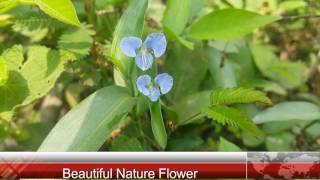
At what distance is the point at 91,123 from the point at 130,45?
0.51 feet

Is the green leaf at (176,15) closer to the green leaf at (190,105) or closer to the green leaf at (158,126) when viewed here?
the green leaf at (190,105)

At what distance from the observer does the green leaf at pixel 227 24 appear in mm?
1218

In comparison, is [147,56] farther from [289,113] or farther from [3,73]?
[289,113]

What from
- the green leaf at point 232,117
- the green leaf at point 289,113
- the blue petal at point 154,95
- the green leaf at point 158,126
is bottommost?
the green leaf at point 289,113

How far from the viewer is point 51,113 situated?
1503mm

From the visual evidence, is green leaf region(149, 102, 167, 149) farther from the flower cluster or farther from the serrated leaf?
the serrated leaf

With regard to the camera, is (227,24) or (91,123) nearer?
(91,123)

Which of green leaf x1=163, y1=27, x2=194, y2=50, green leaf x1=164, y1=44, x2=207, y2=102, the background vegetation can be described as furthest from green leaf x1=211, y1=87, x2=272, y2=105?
green leaf x1=164, y1=44, x2=207, y2=102

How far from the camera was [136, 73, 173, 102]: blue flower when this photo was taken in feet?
3.25

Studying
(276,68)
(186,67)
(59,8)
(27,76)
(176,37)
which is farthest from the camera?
(276,68)

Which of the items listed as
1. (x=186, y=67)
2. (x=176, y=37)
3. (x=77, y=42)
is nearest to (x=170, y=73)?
(x=186, y=67)

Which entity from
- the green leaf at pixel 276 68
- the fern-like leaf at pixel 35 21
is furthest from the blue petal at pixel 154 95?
the green leaf at pixel 276 68

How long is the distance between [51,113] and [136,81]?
1.82 feet

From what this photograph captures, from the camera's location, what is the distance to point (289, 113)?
128 cm
